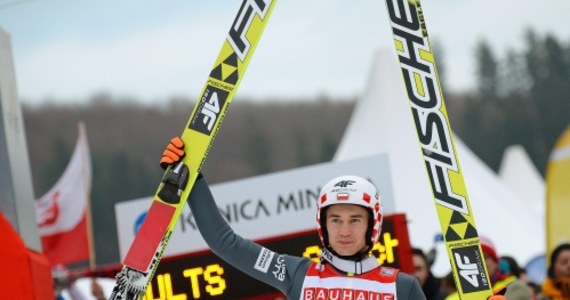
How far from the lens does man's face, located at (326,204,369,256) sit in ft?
17.6

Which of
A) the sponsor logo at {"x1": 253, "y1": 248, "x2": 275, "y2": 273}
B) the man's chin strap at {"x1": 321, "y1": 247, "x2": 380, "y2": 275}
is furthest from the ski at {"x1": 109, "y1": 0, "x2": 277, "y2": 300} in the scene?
the man's chin strap at {"x1": 321, "y1": 247, "x2": 380, "y2": 275}

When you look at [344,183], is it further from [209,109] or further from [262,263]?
[209,109]

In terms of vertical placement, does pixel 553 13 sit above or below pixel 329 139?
above

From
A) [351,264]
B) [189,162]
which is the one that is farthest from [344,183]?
[189,162]

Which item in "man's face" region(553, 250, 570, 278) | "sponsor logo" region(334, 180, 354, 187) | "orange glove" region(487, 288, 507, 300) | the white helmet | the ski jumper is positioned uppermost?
"sponsor logo" region(334, 180, 354, 187)

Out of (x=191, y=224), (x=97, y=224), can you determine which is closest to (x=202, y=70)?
(x=97, y=224)

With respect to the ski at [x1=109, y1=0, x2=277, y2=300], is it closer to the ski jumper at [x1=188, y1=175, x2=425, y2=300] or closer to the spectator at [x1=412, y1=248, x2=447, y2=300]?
the ski jumper at [x1=188, y1=175, x2=425, y2=300]

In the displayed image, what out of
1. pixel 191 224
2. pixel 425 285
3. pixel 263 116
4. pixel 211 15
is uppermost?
pixel 211 15

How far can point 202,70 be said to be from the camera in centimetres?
6988

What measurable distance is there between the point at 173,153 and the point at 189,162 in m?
0.08

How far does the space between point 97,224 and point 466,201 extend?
181 feet

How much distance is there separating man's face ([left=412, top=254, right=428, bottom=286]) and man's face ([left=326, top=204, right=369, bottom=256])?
411cm

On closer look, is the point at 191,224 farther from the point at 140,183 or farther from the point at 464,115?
the point at 464,115

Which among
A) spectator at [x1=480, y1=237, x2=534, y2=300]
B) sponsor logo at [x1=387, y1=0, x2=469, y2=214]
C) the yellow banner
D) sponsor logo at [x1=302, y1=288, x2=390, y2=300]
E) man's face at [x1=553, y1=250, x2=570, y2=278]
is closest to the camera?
sponsor logo at [x1=302, y1=288, x2=390, y2=300]
